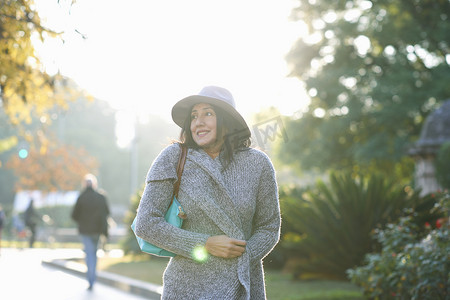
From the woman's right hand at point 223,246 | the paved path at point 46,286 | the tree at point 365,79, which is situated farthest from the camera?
the tree at point 365,79

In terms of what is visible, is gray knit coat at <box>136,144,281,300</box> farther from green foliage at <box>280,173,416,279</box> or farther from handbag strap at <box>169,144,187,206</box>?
green foliage at <box>280,173,416,279</box>

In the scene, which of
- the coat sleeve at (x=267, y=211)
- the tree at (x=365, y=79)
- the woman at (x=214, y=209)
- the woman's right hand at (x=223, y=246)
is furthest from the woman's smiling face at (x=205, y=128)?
the tree at (x=365, y=79)

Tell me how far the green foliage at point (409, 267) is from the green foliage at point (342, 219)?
2649 millimetres

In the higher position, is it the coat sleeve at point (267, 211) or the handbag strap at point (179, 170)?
the handbag strap at point (179, 170)

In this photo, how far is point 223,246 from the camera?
3045 mm

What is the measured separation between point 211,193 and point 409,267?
164 inches

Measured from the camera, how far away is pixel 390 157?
963 inches

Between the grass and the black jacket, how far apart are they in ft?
4.26

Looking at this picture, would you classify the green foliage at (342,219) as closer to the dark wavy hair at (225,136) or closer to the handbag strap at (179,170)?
the dark wavy hair at (225,136)

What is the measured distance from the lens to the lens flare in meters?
3.07

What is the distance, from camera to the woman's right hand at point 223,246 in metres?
3.04

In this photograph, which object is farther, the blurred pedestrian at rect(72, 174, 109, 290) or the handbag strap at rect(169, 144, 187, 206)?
the blurred pedestrian at rect(72, 174, 109, 290)

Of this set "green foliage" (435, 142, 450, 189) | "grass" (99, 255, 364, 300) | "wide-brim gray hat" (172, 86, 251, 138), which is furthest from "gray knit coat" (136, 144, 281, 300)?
Answer: "green foliage" (435, 142, 450, 189)

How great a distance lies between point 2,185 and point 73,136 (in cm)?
852
